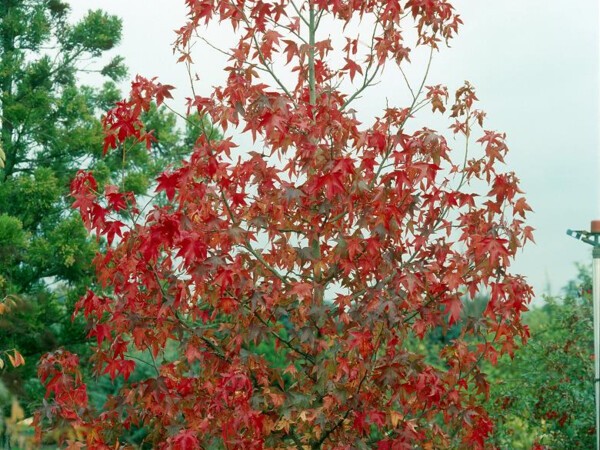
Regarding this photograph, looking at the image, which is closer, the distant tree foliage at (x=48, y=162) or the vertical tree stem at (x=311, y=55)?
the vertical tree stem at (x=311, y=55)

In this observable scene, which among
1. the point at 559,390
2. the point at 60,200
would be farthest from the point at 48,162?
the point at 559,390

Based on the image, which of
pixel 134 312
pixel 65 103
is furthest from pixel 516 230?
pixel 65 103

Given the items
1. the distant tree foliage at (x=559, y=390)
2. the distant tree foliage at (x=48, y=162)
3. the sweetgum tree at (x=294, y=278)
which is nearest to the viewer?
the sweetgum tree at (x=294, y=278)

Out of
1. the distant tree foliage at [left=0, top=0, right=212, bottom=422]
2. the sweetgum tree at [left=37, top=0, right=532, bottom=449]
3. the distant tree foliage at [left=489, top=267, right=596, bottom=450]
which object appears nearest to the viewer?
the sweetgum tree at [left=37, top=0, right=532, bottom=449]

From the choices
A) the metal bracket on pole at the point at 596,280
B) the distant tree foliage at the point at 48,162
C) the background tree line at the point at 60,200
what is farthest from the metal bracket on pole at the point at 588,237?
the distant tree foliage at the point at 48,162

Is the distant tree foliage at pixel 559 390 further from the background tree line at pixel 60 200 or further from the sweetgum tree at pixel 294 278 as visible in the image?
the sweetgum tree at pixel 294 278

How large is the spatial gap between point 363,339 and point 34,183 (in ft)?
20.5

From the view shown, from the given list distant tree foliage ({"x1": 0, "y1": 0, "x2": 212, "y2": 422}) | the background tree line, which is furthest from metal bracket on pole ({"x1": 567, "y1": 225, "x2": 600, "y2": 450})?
distant tree foliage ({"x1": 0, "y1": 0, "x2": 212, "y2": 422})

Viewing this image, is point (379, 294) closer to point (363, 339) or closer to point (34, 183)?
point (363, 339)

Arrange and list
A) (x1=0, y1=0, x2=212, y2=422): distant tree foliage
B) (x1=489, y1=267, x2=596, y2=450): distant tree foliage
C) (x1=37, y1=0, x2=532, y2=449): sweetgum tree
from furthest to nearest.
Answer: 1. (x1=0, y1=0, x2=212, y2=422): distant tree foliage
2. (x1=489, y1=267, x2=596, y2=450): distant tree foliage
3. (x1=37, y1=0, x2=532, y2=449): sweetgum tree

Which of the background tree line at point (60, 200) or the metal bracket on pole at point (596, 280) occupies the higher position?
the background tree line at point (60, 200)

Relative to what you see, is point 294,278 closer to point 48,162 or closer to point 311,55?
point 311,55

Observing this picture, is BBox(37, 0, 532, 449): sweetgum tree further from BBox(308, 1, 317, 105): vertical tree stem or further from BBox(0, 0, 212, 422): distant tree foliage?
BBox(0, 0, 212, 422): distant tree foliage

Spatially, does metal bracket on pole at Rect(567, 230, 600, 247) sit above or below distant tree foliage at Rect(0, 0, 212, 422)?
below
